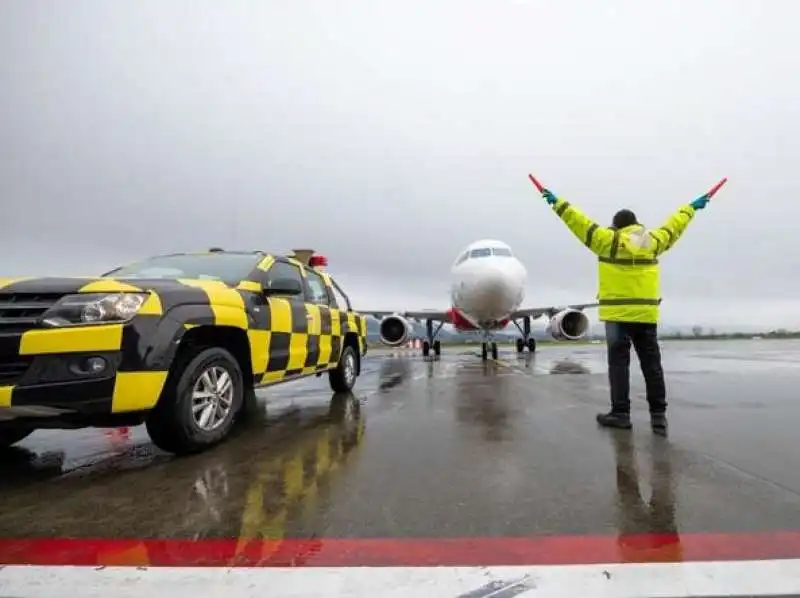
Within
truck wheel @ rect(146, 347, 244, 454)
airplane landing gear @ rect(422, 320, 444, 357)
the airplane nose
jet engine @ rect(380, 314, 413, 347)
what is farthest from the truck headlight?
airplane landing gear @ rect(422, 320, 444, 357)

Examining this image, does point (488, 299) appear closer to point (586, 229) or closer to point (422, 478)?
point (586, 229)

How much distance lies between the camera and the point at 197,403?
12.8 ft

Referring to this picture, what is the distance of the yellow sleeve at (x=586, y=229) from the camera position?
473 cm

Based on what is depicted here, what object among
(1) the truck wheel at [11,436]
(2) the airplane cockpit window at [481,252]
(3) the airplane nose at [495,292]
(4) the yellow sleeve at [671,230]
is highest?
(2) the airplane cockpit window at [481,252]

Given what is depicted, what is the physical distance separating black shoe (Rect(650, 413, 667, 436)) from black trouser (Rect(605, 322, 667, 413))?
0.22 m

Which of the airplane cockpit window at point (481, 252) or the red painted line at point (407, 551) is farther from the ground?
the airplane cockpit window at point (481, 252)

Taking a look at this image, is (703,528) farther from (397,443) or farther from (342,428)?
(342,428)

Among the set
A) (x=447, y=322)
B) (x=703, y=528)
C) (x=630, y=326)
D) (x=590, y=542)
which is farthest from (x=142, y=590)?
(x=447, y=322)

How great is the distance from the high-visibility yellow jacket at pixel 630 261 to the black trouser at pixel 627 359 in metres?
0.12

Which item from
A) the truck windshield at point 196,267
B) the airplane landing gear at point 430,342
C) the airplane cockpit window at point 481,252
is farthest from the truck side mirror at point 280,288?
the airplane landing gear at point 430,342

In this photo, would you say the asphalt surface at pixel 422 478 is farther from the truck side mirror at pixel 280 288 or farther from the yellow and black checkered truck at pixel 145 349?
the truck side mirror at pixel 280 288

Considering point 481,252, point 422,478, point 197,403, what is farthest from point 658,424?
point 481,252

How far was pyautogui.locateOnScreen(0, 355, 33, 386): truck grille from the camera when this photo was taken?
10.2 ft

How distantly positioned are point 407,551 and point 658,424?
3.19m
